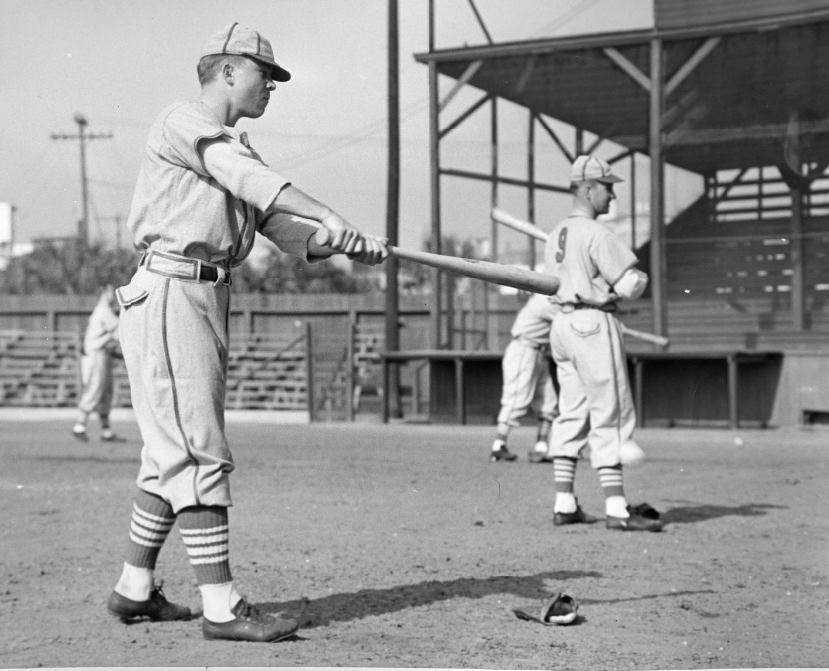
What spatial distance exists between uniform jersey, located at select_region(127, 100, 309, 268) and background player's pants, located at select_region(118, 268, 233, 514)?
128 millimetres

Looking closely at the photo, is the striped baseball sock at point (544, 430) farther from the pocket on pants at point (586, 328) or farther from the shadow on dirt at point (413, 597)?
the shadow on dirt at point (413, 597)

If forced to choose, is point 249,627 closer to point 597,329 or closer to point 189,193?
point 189,193

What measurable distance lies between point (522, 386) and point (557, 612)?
23.9ft

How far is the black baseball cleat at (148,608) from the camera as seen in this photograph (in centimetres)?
448

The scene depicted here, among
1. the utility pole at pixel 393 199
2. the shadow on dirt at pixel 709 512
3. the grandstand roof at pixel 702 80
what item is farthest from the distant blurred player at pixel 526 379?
the grandstand roof at pixel 702 80

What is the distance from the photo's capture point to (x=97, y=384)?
14984mm

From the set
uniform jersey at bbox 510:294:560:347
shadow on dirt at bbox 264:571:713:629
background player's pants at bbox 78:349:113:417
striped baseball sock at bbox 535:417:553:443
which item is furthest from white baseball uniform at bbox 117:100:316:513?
background player's pants at bbox 78:349:113:417

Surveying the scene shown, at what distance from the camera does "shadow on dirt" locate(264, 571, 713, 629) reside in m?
4.77

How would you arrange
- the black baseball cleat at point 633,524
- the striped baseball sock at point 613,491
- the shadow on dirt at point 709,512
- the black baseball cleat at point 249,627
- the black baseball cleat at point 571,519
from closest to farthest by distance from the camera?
the black baseball cleat at point 249,627
the black baseball cleat at point 633,524
the striped baseball sock at point 613,491
the black baseball cleat at point 571,519
the shadow on dirt at point 709,512

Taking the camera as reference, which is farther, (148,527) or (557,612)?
(557,612)

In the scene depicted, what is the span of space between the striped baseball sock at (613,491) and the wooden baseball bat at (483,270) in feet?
9.50

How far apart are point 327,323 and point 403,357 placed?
35.1 ft

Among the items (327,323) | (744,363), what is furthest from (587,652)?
(327,323)

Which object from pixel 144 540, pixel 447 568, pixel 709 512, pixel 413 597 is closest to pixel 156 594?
pixel 144 540
